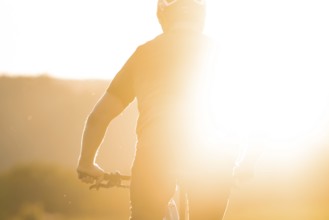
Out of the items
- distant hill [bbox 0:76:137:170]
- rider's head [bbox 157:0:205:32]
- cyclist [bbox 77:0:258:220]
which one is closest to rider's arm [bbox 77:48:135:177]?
cyclist [bbox 77:0:258:220]

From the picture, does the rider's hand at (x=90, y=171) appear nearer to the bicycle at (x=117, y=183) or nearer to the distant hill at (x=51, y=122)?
the bicycle at (x=117, y=183)

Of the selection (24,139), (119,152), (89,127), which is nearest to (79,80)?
(24,139)

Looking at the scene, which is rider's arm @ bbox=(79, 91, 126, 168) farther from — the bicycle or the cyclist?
the bicycle

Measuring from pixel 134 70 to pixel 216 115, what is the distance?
0.54 m

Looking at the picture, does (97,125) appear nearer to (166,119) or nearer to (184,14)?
(166,119)

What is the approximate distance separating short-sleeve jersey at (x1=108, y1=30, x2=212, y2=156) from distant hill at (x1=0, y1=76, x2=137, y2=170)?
63434 millimetres

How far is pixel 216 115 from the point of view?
202 inches

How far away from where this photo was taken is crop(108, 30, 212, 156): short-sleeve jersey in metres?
5.02

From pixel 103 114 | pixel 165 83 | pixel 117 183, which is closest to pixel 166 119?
pixel 165 83

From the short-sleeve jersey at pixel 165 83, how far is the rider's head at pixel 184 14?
0.07 metres

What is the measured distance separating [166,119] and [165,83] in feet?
0.70

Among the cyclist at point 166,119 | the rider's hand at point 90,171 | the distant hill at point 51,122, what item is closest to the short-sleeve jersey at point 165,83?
the cyclist at point 166,119

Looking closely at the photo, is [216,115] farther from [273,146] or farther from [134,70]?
[273,146]

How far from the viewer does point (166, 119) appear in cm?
502
